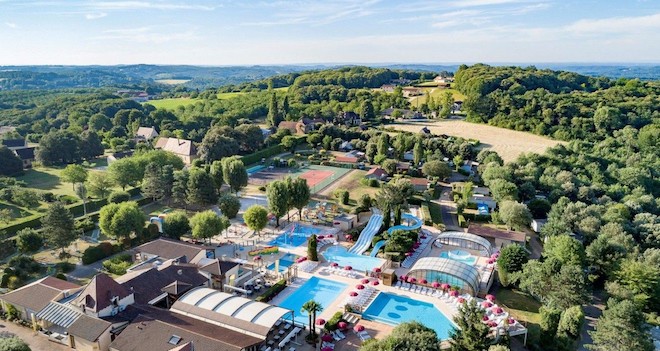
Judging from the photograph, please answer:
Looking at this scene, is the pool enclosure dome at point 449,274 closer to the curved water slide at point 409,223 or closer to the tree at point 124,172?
the curved water slide at point 409,223

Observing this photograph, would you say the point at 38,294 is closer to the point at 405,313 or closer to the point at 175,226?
the point at 175,226

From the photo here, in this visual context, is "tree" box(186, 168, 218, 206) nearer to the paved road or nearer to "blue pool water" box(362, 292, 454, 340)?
the paved road

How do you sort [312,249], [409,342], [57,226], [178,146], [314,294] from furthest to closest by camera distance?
[178,146], [312,249], [57,226], [314,294], [409,342]

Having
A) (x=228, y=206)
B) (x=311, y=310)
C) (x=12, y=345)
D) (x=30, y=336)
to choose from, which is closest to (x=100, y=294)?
(x=30, y=336)

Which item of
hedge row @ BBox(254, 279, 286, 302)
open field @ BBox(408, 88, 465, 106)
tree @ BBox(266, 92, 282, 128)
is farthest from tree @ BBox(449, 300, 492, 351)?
open field @ BBox(408, 88, 465, 106)

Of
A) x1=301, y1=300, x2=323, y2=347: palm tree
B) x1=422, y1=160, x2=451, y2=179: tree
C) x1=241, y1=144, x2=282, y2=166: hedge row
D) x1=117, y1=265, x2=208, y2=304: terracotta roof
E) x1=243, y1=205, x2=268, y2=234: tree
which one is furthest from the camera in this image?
x1=241, y1=144, x2=282, y2=166: hedge row


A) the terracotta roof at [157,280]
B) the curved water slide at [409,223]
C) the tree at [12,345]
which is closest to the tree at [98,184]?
the terracotta roof at [157,280]
